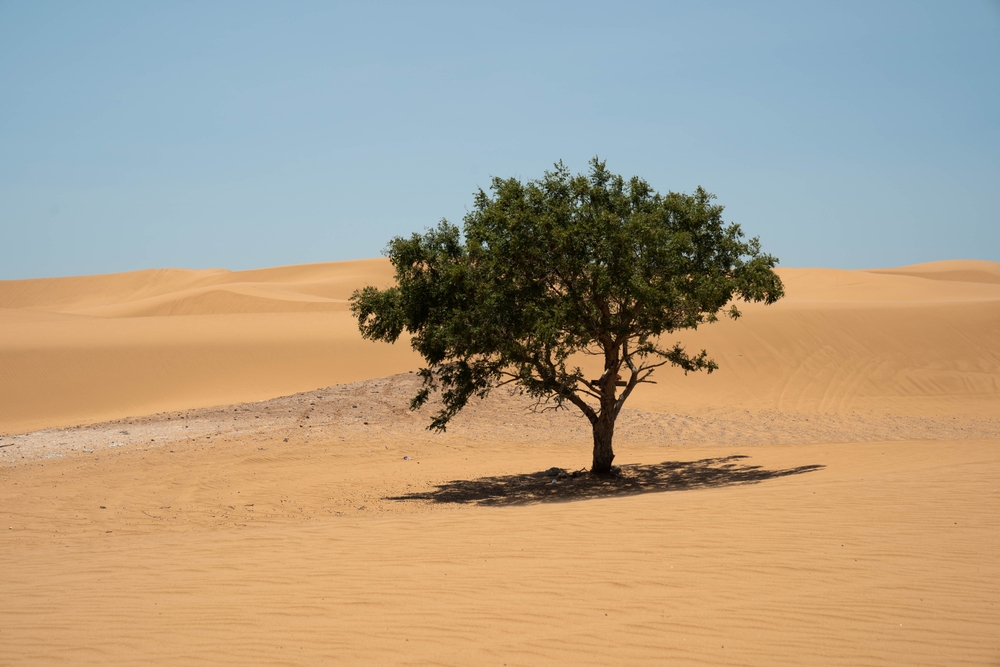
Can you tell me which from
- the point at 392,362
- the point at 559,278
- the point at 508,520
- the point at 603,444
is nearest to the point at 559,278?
the point at 559,278

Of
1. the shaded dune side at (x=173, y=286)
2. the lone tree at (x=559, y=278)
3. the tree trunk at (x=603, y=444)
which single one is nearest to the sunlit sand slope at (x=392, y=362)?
the tree trunk at (x=603, y=444)

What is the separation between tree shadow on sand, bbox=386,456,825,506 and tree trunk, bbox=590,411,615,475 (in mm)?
193

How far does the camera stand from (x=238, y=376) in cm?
3253

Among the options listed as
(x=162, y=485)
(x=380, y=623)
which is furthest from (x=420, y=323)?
(x=380, y=623)

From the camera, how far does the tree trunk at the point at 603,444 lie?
49.9 ft

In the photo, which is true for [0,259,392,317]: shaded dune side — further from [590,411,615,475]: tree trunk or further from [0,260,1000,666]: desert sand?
[590,411,615,475]: tree trunk

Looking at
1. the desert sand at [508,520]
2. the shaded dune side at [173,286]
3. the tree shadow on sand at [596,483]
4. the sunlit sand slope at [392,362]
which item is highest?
the shaded dune side at [173,286]

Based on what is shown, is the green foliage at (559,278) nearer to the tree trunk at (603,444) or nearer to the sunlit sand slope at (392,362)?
the tree trunk at (603,444)

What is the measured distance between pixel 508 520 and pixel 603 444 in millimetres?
5203

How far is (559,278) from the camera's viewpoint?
45.4 feet

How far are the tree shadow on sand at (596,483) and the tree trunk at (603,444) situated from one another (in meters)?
0.19

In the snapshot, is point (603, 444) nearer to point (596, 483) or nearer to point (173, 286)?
point (596, 483)

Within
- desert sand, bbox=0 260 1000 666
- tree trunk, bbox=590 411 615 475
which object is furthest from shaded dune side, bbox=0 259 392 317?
tree trunk, bbox=590 411 615 475

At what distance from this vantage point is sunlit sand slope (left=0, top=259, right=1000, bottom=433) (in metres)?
27.7
